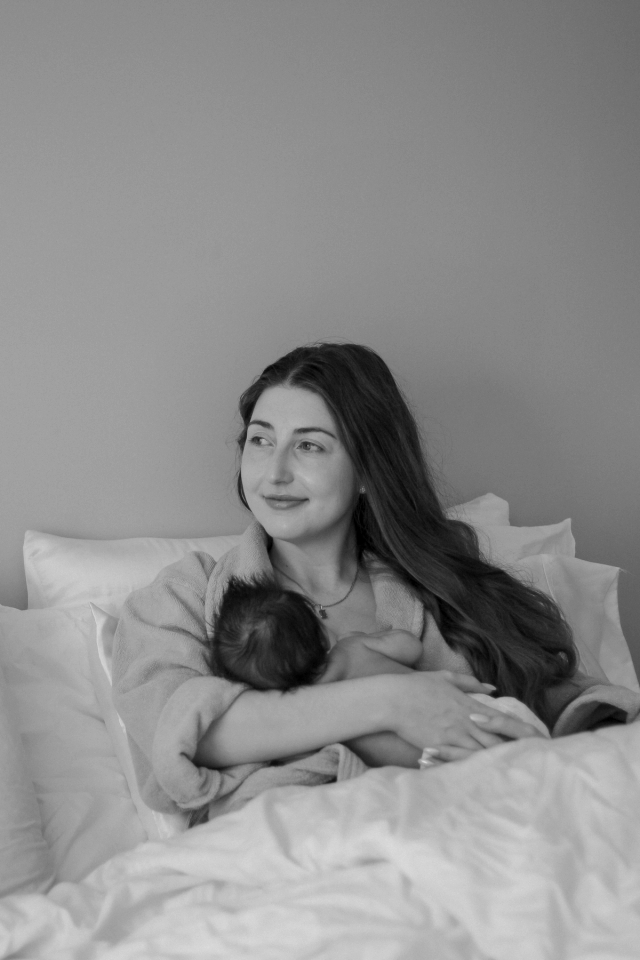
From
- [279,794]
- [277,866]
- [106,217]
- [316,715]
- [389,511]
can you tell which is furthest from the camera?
[106,217]

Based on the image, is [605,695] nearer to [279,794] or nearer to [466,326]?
[279,794]

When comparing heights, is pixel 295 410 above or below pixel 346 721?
above

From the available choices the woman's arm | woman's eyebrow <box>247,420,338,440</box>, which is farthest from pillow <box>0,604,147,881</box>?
woman's eyebrow <box>247,420,338,440</box>

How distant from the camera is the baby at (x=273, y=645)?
1.49 m

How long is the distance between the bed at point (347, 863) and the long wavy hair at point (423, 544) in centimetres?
47

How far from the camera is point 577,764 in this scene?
4.11 ft

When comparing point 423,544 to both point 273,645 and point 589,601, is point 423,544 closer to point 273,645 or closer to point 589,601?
point 273,645

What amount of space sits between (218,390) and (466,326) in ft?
2.42

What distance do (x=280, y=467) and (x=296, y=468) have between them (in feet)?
0.12

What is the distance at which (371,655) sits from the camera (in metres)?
1.65

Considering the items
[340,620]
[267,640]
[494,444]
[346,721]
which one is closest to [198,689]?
[267,640]

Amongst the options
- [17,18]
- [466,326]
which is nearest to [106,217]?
[17,18]

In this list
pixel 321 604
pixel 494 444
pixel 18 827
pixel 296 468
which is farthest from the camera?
pixel 494 444

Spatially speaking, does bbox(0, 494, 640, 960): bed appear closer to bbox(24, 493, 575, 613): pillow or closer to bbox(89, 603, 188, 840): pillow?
bbox(89, 603, 188, 840): pillow
